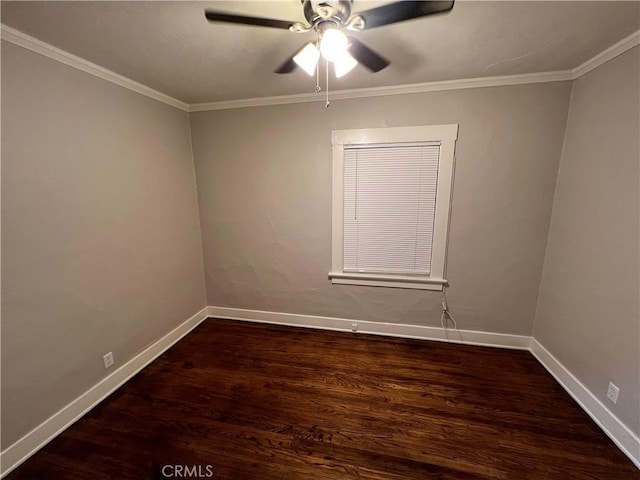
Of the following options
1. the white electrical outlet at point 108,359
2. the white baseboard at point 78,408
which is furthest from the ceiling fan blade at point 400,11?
the white baseboard at point 78,408

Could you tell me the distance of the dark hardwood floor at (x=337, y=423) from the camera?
1.47 metres

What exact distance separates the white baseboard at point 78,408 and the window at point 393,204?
1.93 metres

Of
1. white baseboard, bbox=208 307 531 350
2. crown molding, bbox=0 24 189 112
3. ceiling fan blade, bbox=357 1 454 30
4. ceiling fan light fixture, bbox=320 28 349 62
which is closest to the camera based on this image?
ceiling fan blade, bbox=357 1 454 30

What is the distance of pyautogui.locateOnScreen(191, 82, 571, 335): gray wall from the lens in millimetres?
2203

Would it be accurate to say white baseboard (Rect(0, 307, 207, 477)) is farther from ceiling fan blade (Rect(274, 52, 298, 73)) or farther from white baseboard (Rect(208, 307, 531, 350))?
ceiling fan blade (Rect(274, 52, 298, 73))

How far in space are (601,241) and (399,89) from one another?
1863 millimetres

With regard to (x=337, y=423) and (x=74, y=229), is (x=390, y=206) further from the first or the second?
(x=74, y=229)

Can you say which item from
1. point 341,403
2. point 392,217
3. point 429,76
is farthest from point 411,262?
point 429,76

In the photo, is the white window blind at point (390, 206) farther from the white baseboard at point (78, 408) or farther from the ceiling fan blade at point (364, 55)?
the white baseboard at point (78, 408)

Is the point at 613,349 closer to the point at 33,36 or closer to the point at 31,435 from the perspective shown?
the point at 31,435

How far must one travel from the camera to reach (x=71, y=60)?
5.50ft

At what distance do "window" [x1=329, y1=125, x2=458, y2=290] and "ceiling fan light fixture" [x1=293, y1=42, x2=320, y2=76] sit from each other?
1.06 metres

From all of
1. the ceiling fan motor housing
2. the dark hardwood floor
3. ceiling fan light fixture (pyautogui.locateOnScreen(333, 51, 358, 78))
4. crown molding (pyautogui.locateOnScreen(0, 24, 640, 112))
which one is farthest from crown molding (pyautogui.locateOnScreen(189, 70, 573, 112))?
the dark hardwood floor

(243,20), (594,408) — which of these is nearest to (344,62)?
(243,20)
